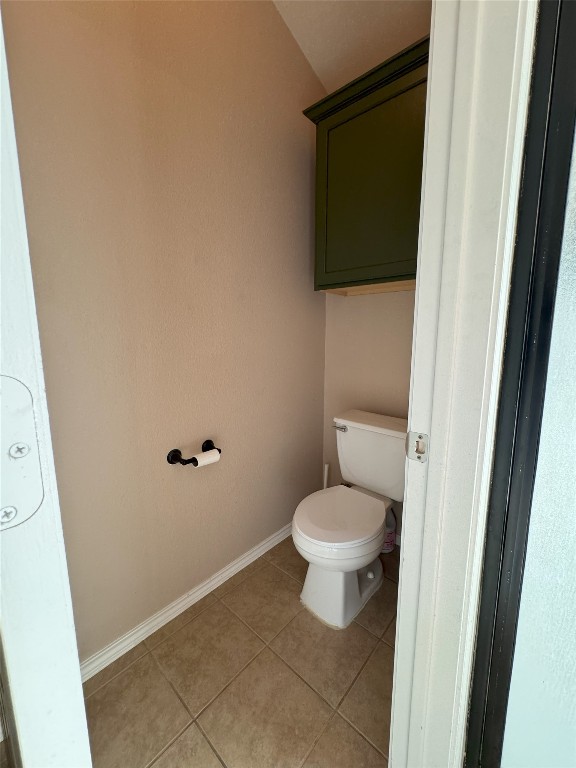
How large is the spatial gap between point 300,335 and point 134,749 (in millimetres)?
1705

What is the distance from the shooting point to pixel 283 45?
4.89 feet

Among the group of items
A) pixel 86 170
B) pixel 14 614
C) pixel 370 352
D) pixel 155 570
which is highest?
pixel 86 170

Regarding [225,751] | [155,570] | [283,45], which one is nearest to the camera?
[225,751]

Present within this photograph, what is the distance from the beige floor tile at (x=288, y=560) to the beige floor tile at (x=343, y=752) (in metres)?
0.60

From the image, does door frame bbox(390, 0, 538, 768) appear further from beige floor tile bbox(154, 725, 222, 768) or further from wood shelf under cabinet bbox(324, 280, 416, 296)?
wood shelf under cabinet bbox(324, 280, 416, 296)

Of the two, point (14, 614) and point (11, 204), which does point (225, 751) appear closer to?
point (14, 614)

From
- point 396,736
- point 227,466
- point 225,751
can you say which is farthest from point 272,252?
point 225,751

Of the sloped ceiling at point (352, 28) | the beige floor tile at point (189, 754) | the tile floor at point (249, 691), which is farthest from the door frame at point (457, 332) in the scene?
the sloped ceiling at point (352, 28)

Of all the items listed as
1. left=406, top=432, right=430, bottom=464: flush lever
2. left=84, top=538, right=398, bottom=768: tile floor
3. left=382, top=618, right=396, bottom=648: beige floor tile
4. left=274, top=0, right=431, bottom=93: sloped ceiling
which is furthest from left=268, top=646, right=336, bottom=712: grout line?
left=274, top=0, right=431, bottom=93: sloped ceiling

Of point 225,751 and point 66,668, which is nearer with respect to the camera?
point 66,668

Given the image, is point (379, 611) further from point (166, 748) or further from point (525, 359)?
point (525, 359)

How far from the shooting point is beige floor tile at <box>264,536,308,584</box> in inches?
64.0

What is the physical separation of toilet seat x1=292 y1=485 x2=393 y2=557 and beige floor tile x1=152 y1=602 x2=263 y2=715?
47 cm

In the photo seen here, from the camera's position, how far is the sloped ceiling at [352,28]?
1.36 m
